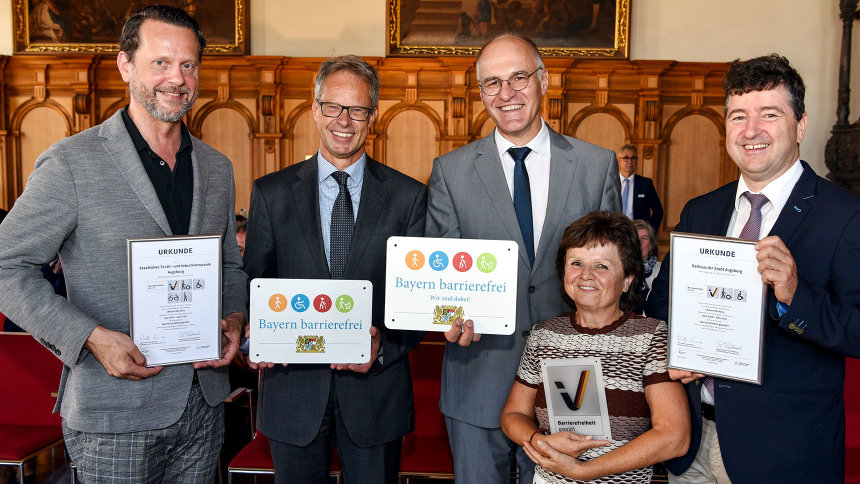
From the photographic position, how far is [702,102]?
928 centimetres

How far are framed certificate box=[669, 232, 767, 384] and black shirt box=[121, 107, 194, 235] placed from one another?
1664mm

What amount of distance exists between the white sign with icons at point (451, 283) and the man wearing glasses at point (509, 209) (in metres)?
0.20

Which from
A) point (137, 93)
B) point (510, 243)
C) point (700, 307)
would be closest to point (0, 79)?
point (137, 93)

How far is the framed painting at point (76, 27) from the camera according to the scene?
9.23m

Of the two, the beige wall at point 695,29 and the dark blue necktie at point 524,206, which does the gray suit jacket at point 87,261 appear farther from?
the beige wall at point 695,29

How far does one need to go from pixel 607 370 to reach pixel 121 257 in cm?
165

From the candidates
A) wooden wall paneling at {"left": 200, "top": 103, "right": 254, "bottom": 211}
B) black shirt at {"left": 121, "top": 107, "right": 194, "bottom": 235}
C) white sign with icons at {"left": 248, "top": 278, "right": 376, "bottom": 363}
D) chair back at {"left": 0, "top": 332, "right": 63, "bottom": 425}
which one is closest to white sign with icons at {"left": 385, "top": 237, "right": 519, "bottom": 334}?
white sign with icons at {"left": 248, "top": 278, "right": 376, "bottom": 363}

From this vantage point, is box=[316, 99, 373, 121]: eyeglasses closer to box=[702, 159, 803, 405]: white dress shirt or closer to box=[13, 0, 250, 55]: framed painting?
box=[702, 159, 803, 405]: white dress shirt

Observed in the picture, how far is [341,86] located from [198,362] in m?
1.13

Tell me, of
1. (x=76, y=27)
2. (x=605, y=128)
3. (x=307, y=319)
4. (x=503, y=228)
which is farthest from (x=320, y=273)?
(x=76, y=27)

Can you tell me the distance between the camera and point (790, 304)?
1.86 m

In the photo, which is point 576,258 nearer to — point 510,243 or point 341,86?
point 510,243

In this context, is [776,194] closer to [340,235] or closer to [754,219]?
[754,219]

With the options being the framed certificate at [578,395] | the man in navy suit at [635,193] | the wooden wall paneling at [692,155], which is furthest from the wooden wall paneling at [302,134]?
the framed certificate at [578,395]
